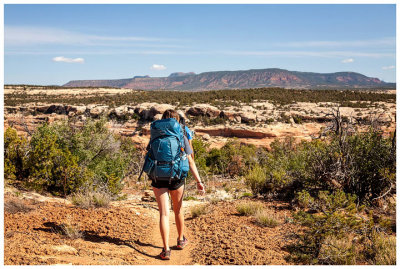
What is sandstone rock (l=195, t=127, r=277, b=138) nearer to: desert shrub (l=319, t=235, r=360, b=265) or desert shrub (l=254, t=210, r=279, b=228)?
desert shrub (l=254, t=210, r=279, b=228)

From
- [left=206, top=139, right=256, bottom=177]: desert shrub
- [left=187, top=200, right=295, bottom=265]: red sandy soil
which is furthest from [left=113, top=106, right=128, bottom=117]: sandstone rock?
[left=187, top=200, right=295, bottom=265]: red sandy soil

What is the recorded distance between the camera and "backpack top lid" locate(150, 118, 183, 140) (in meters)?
3.21

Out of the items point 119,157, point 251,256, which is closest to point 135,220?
point 251,256

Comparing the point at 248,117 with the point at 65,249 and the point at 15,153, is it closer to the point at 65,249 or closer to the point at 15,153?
the point at 15,153

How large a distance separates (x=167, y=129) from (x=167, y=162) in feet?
1.16

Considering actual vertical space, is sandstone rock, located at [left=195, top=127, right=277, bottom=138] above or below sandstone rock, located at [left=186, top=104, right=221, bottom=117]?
below

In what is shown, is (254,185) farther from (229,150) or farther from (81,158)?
(229,150)

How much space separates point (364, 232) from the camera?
12.1 ft

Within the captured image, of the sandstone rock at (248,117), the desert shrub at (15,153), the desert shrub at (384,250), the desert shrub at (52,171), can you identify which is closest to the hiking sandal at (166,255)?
the desert shrub at (384,250)

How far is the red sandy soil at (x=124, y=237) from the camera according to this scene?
3160 mm

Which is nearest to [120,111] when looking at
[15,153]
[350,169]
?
[15,153]

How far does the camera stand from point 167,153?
10.4 ft

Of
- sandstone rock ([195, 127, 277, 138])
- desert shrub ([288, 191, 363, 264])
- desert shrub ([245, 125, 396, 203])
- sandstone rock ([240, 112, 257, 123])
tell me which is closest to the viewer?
desert shrub ([288, 191, 363, 264])

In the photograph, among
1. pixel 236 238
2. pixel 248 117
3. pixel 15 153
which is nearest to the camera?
pixel 236 238
